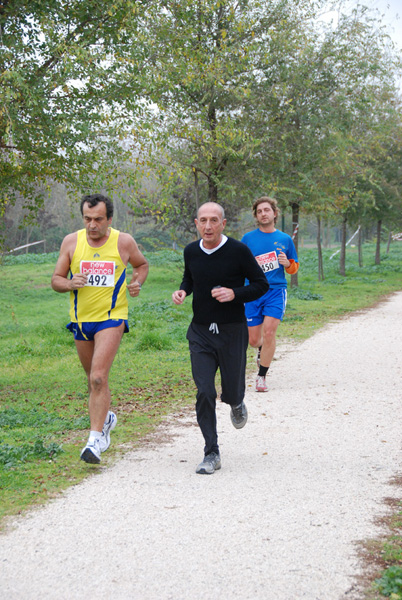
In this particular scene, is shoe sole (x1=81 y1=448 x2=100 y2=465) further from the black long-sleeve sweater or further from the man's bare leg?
the black long-sleeve sweater

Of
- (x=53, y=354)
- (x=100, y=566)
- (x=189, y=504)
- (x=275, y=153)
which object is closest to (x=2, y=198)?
(x=53, y=354)

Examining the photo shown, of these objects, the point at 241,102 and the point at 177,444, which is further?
the point at 241,102

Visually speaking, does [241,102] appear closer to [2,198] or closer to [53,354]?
[53,354]

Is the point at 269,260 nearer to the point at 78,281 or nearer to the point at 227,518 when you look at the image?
the point at 78,281

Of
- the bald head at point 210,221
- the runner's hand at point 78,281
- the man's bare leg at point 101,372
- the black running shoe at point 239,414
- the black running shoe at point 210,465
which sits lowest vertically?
the black running shoe at point 210,465

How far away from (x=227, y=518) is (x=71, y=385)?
19.2 ft

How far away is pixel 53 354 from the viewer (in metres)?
12.8

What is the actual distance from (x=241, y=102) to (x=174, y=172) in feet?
30.8

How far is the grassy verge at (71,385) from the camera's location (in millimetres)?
5438

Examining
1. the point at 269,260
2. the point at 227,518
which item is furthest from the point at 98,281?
the point at 269,260

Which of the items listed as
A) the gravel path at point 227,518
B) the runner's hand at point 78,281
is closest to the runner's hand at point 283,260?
the gravel path at point 227,518

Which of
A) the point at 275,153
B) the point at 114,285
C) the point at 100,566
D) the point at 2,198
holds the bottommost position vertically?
the point at 100,566

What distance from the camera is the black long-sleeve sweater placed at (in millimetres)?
5547

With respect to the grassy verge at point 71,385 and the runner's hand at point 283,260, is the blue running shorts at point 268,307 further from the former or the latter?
the grassy verge at point 71,385
